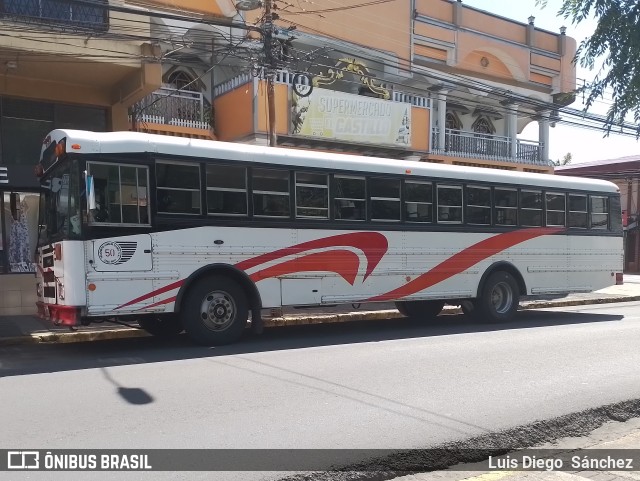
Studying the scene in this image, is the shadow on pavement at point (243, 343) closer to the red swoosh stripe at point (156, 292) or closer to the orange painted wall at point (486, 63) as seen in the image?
the red swoosh stripe at point (156, 292)

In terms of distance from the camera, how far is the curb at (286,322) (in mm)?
10854

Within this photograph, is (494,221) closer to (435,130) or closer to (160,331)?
(160,331)

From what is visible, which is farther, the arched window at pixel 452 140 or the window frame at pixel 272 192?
the arched window at pixel 452 140

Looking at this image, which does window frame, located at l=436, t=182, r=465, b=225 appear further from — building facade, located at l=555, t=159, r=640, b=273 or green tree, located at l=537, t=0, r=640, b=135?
building facade, located at l=555, t=159, r=640, b=273

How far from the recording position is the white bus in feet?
29.4

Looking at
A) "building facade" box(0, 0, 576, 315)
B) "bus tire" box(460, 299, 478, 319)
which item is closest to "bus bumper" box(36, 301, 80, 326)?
"building facade" box(0, 0, 576, 315)

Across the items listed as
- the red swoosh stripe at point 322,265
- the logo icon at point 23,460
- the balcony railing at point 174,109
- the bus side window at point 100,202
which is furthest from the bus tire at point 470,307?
the logo icon at point 23,460

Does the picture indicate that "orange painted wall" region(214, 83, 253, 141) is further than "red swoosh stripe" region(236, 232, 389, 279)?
Yes

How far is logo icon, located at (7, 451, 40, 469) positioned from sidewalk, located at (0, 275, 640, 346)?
6.22m

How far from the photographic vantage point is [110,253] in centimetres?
892

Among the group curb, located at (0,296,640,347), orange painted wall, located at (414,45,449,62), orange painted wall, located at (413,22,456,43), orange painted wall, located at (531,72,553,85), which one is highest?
orange painted wall, located at (413,22,456,43)

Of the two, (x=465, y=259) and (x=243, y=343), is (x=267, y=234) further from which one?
(x=465, y=259)

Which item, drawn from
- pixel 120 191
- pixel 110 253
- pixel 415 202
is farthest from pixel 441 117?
pixel 110 253

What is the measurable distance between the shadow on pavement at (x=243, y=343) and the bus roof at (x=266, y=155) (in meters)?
2.91
